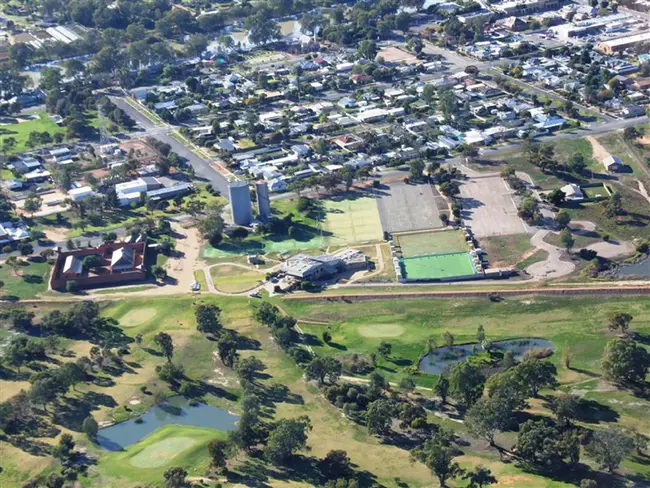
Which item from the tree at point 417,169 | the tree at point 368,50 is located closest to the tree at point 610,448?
the tree at point 417,169

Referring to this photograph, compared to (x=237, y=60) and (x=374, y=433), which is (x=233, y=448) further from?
(x=237, y=60)

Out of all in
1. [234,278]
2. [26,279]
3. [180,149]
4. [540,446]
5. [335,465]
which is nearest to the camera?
[540,446]

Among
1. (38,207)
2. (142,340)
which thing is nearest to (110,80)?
(38,207)

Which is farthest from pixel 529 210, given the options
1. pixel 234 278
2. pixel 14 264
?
pixel 14 264

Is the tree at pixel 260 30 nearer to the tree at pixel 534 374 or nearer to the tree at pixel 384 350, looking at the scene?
the tree at pixel 384 350

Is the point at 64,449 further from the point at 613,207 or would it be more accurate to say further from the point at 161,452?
the point at 613,207
